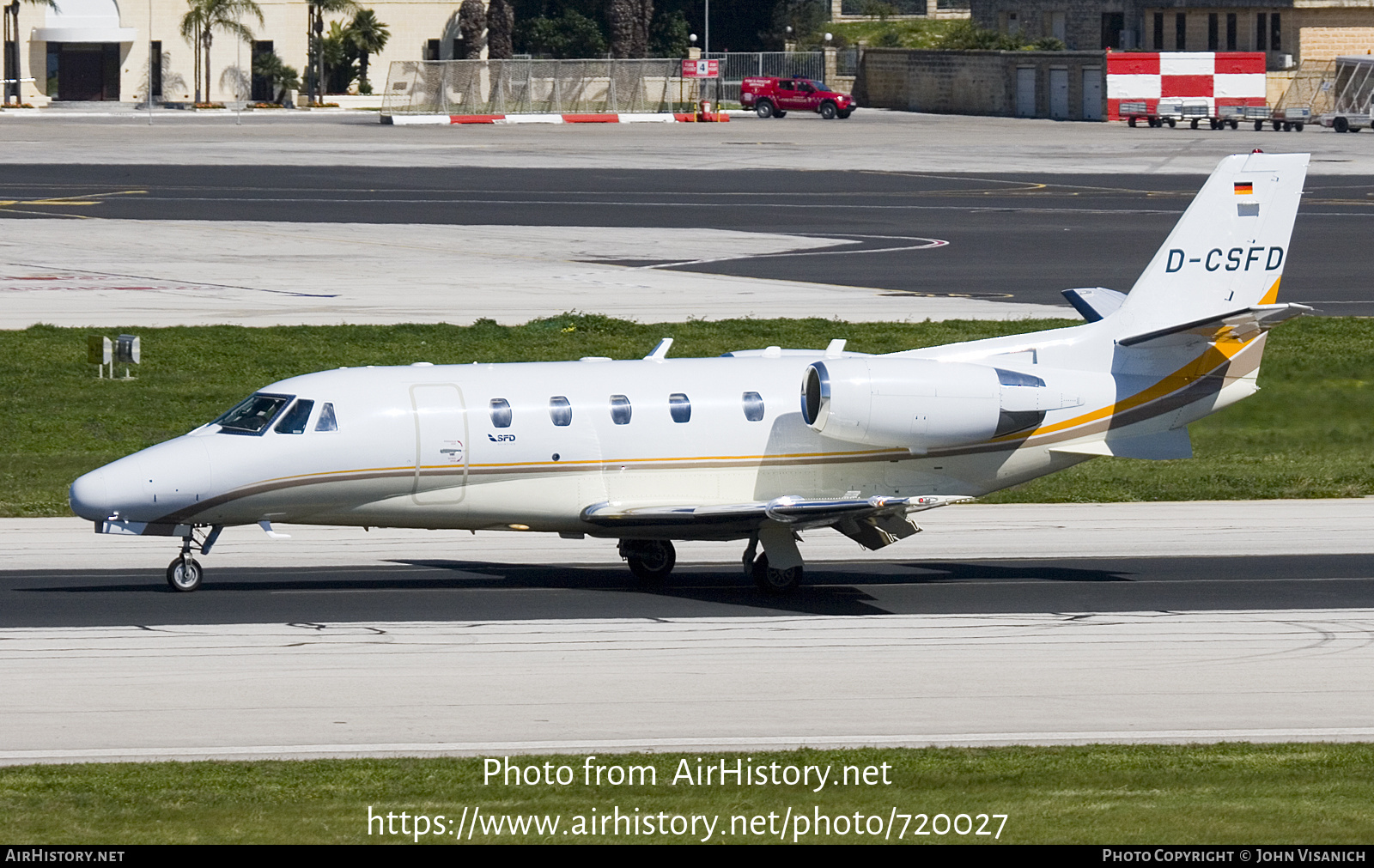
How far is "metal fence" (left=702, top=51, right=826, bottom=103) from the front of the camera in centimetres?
14988

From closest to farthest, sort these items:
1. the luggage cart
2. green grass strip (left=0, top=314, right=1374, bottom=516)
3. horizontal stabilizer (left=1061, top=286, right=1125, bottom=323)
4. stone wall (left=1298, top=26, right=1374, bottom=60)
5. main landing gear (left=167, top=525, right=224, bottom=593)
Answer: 1. main landing gear (left=167, top=525, right=224, bottom=593)
2. horizontal stabilizer (left=1061, top=286, right=1125, bottom=323)
3. green grass strip (left=0, top=314, right=1374, bottom=516)
4. the luggage cart
5. stone wall (left=1298, top=26, right=1374, bottom=60)

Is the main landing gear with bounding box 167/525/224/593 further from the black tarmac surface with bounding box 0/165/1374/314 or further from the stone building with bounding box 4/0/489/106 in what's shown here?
the stone building with bounding box 4/0/489/106

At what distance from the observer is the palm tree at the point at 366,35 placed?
148125mm

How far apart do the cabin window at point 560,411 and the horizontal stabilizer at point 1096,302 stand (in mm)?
7942

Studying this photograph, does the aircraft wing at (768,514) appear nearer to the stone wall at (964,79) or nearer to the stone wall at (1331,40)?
the stone wall at (964,79)

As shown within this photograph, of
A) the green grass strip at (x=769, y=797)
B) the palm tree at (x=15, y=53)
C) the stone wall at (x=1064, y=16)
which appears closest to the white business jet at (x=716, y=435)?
the green grass strip at (x=769, y=797)

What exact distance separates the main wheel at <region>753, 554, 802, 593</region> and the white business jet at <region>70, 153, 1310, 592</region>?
0.03 m

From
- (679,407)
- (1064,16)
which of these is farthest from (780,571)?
(1064,16)

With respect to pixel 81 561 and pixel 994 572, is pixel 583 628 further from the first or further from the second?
pixel 81 561

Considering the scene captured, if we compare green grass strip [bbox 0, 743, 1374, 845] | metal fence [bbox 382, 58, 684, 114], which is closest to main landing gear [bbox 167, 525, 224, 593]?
green grass strip [bbox 0, 743, 1374, 845]

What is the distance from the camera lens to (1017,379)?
24.8 metres
